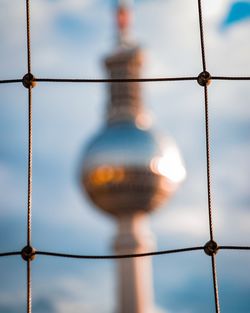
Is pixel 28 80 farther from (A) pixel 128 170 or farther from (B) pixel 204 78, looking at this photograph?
(A) pixel 128 170

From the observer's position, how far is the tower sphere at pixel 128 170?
209ft

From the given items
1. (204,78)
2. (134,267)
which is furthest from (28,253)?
(134,267)

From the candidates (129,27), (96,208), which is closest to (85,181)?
(96,208)

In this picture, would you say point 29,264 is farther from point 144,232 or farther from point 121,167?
point 144,232

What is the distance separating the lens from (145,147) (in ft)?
225

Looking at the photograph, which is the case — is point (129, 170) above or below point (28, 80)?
above

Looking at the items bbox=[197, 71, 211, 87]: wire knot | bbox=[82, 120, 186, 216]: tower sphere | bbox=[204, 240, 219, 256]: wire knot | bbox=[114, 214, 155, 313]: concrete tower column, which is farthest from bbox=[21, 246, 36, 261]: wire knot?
bbox=[114, 214, 155, 313]: concrete tower column

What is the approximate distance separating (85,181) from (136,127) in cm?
681

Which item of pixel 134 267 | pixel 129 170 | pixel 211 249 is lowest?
pixel 211 249

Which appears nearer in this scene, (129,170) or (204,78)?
(204,78)

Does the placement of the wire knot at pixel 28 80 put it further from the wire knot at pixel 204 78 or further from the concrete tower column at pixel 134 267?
the concrete tower column at pixel 134 267

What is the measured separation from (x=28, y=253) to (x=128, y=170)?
59933mm

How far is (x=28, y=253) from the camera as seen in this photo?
4.76 metres

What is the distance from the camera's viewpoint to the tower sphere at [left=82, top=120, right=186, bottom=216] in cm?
6372
